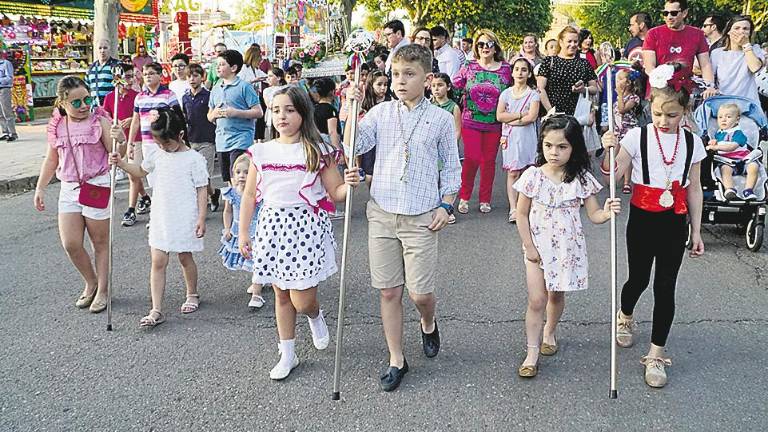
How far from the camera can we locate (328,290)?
5.45m

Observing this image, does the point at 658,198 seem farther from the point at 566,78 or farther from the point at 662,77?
the point at 566,78

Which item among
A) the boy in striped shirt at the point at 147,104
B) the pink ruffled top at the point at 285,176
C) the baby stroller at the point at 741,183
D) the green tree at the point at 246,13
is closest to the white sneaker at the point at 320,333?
the pink ruffled top at the point at 285,176

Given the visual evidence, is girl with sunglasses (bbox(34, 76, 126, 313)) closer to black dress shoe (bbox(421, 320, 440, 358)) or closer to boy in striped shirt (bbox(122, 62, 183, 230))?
boy in striped shirt (bbox(122, 62, 183, 230))

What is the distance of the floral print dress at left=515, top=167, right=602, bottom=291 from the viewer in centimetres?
385

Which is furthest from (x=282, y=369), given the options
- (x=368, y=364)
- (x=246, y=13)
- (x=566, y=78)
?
(x=246, y=13)

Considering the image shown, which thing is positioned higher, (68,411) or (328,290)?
(328,290)

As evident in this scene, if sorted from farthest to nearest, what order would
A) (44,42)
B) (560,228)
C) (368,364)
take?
(44,42) → (368,364) → (560,228)

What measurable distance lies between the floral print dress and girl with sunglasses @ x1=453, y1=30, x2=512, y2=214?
376cm

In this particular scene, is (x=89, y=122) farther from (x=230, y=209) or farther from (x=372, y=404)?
(x=372, y=404)

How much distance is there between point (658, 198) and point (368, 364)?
Answer: 1.93 m

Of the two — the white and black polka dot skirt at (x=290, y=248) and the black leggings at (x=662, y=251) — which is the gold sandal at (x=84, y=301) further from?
the black leggings at (x=662, y=251)

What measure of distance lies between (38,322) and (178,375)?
4.88 ft

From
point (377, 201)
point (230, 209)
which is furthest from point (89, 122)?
point (377, 201)

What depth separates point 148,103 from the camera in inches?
283
